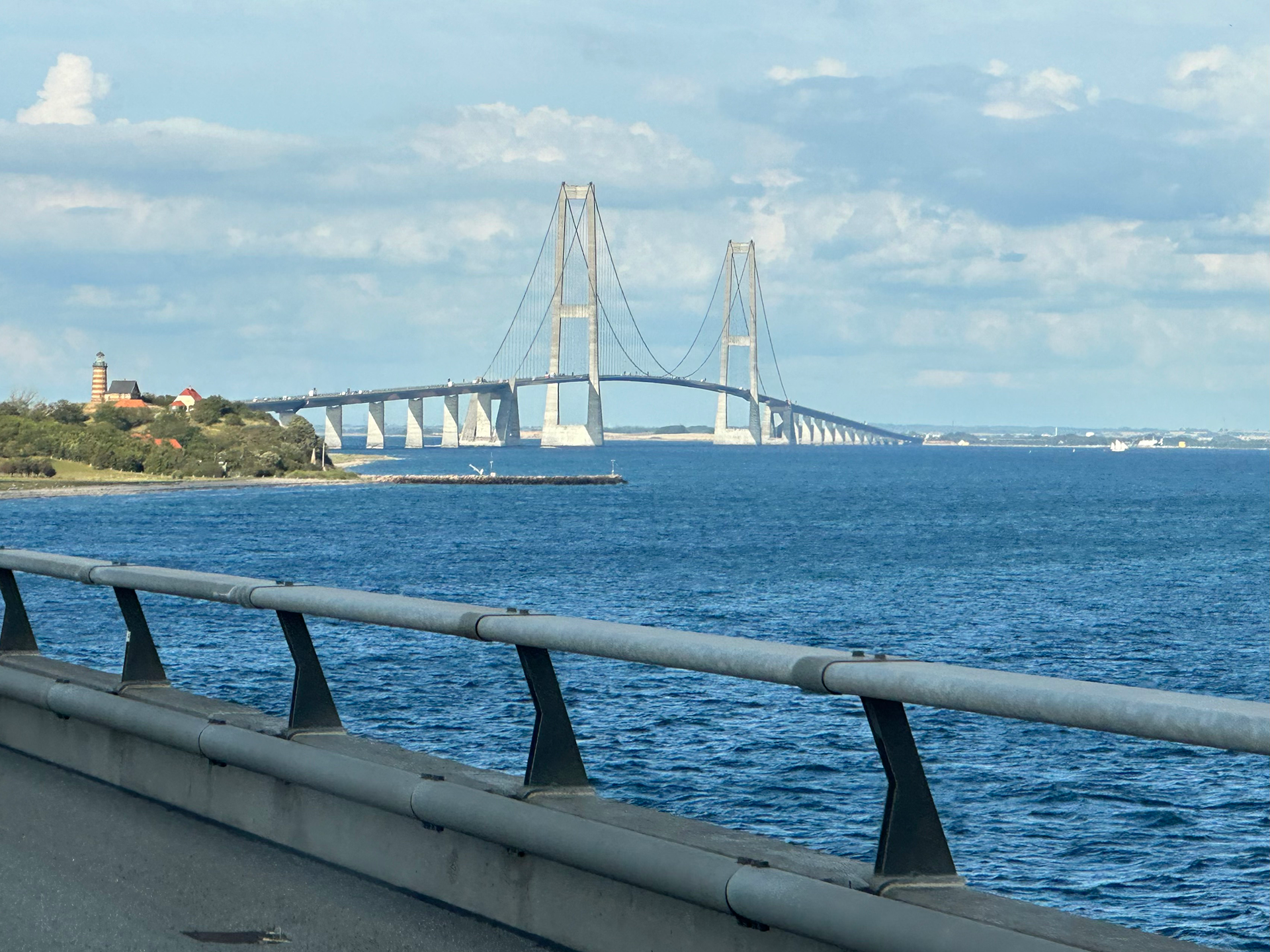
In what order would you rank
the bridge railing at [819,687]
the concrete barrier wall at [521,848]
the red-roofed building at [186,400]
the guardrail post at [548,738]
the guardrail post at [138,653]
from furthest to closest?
the red-roofed building at [186,400]
the guardrail post at [138,653]
the guardrail post at [548,738]
the concrete barrier wall at [521,848]
the bridge railing at [819,687]

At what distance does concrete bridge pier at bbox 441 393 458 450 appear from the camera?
17588 centimetres

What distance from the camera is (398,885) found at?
4613 millimetres

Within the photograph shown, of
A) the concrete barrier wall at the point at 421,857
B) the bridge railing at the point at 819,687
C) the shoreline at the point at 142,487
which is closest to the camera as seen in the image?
the bridge railing at the point at 819,687

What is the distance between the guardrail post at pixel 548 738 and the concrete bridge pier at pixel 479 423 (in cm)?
16347

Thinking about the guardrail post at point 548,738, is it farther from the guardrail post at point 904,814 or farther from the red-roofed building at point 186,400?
the red-roofed building at point 186,400

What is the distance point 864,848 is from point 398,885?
11.7 meters

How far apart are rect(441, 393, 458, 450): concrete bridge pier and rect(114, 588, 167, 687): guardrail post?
161 m

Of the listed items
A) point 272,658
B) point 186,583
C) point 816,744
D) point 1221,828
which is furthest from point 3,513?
point 186,583

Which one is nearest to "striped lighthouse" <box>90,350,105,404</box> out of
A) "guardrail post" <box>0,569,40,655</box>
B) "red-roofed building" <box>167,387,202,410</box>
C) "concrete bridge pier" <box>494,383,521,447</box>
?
"red-roofed building" <box>167,387,202,410</box>

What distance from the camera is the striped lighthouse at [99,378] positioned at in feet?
523

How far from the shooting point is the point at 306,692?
5.25 metres

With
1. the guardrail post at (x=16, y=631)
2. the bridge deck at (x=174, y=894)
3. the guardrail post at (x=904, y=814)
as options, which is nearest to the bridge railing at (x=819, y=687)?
the guardrail post at (x=904, y=814)

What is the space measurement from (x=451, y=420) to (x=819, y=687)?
593ft

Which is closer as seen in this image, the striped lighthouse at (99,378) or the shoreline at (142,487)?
the shoreline at (142,487)
